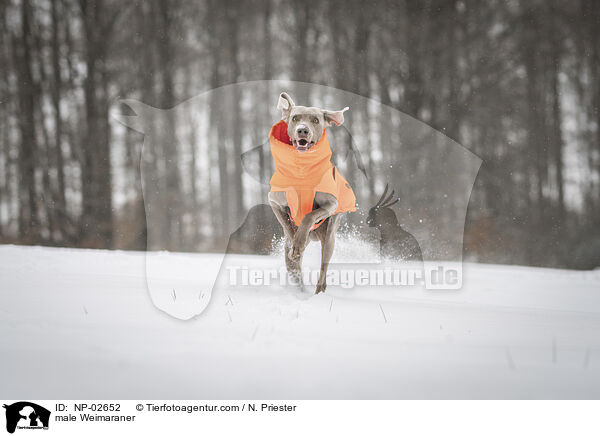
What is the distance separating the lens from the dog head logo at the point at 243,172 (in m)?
3.75

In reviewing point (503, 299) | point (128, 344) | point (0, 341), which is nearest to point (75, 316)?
point (0, 341)

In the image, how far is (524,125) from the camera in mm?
8719

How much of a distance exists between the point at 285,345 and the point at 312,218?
3.68 ft

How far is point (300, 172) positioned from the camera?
2.63 meters

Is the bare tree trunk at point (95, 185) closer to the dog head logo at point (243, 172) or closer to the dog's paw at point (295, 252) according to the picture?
the dog head logo at point (243, 172)

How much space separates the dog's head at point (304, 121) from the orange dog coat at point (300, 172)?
0.05 m

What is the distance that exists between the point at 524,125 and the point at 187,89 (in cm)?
833

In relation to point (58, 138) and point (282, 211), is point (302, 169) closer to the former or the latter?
point (282, 211)

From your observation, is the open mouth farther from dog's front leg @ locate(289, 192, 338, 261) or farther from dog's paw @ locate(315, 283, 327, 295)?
dog's paw @ locate(315, 283, 327, 295)

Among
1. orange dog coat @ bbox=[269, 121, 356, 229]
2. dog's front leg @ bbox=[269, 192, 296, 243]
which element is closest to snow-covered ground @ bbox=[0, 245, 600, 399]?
dog's front leg @ bbox=[269, 192, 296, 243]

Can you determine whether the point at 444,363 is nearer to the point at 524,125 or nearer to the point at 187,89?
the point at 187,89

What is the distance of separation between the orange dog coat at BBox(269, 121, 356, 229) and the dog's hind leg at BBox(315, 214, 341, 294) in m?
0.38
